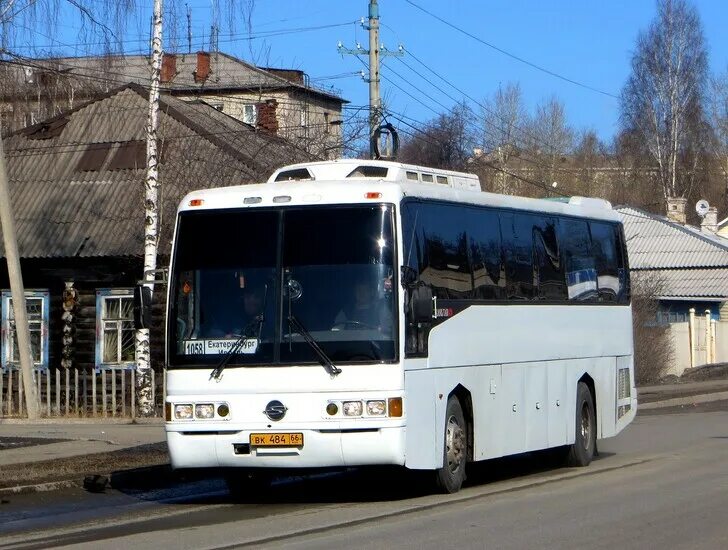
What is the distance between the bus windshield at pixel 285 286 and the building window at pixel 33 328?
19.0 meters

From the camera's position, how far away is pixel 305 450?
1237 cm

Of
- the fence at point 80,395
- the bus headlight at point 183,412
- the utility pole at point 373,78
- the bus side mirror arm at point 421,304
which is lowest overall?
the fence at point 80,395

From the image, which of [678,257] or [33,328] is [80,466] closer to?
[33,328]

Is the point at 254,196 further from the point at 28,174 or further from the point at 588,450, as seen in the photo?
the point at 28,174

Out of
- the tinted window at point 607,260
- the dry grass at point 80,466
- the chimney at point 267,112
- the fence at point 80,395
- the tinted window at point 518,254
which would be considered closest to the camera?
the dry grass at point 80,466

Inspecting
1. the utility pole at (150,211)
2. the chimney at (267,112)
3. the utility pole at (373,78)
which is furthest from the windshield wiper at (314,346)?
the chimney at (267,112)

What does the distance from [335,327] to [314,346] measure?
267 mm

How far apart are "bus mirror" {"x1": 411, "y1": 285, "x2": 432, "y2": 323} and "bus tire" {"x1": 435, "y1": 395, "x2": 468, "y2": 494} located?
1.35 metres

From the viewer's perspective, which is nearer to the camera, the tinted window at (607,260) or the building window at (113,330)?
the tinted window at (607,260)

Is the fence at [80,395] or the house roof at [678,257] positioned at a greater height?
the house roof at [678,257]

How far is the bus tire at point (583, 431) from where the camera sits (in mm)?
16656

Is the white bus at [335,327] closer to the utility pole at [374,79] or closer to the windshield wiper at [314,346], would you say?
the windshield wiper at [314,346]

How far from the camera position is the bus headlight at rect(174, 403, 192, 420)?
1273 cm

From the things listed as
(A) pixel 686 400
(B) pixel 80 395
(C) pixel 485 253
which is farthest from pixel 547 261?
(A) pixel 686 400
